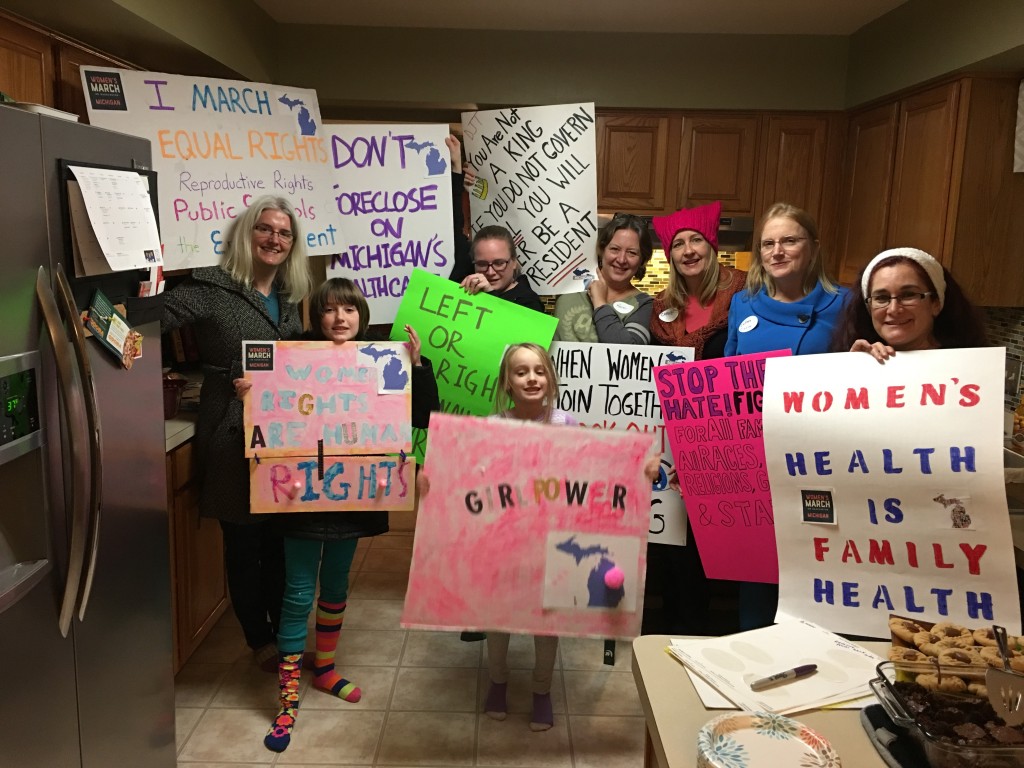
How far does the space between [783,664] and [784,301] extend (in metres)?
1.15

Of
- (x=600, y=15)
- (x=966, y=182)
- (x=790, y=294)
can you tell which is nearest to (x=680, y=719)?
(x=790, y=294)

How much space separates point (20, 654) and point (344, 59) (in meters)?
3.06

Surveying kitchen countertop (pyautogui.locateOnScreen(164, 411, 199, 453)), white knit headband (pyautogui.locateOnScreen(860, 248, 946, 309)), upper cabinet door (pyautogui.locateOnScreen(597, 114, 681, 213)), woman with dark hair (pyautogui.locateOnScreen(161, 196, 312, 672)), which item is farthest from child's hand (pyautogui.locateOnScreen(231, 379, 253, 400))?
upper cabinet door (pyautogui.locateOnScreen(597, 114, 681, 213))

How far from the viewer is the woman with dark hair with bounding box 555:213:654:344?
2252mm

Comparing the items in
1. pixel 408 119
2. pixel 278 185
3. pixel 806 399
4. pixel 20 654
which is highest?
pixel 408 119

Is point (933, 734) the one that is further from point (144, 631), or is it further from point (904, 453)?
point (144, 631)

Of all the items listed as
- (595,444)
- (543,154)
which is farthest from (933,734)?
(543,154)

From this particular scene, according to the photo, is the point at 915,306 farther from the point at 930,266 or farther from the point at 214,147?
the point at 214,147

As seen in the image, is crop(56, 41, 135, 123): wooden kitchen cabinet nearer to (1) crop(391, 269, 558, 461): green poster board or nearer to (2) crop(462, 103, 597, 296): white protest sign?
(1) crop(391, 269, 558, 461): green poster board

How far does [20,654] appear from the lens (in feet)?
3.76

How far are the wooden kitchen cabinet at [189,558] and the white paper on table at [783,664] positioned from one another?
61.4 inches

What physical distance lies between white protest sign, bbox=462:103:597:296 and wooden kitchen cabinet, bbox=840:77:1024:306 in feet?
4.72

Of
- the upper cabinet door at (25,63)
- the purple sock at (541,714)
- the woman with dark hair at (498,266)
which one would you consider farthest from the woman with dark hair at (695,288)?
the upper cabinet door at (25,63)

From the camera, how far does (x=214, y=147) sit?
7.06 ft
